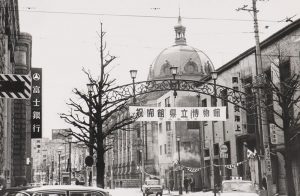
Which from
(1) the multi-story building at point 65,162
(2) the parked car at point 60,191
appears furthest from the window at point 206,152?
(2) the parked car at point 60,191

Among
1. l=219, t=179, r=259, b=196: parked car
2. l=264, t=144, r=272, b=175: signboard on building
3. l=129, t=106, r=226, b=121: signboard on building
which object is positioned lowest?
l=219, t=179, r=259, b=196: parked car

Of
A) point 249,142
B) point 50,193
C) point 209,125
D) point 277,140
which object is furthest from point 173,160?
point 50,193

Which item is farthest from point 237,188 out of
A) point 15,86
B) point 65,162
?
point 65,162

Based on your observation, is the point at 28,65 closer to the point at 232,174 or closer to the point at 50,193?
the point at 232,174

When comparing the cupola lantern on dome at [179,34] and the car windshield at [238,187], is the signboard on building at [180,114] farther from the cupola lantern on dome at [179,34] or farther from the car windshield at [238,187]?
the cupola lantern on dome at [179,34]

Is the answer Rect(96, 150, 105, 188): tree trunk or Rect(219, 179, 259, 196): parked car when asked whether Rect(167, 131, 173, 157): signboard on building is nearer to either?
Rect(96, 150, 105, 188): tree trunk

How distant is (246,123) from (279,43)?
737 centimetres

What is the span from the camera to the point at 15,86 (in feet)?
42.3

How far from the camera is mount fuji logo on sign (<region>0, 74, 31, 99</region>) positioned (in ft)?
41.9

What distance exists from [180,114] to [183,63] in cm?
5897

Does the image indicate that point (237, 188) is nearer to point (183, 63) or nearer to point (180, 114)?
point (180, 114)

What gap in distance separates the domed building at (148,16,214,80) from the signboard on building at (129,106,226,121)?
184 feet

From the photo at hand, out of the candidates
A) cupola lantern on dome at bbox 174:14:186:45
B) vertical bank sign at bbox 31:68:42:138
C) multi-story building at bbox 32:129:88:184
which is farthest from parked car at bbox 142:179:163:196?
cupola lantern on dome at bbox 174:14:186:45

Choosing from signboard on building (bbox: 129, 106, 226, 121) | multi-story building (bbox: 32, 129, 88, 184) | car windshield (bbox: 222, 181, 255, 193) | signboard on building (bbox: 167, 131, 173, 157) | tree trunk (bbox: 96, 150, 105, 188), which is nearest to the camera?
car windshield (bbox: 222, 181, 255, 193)
